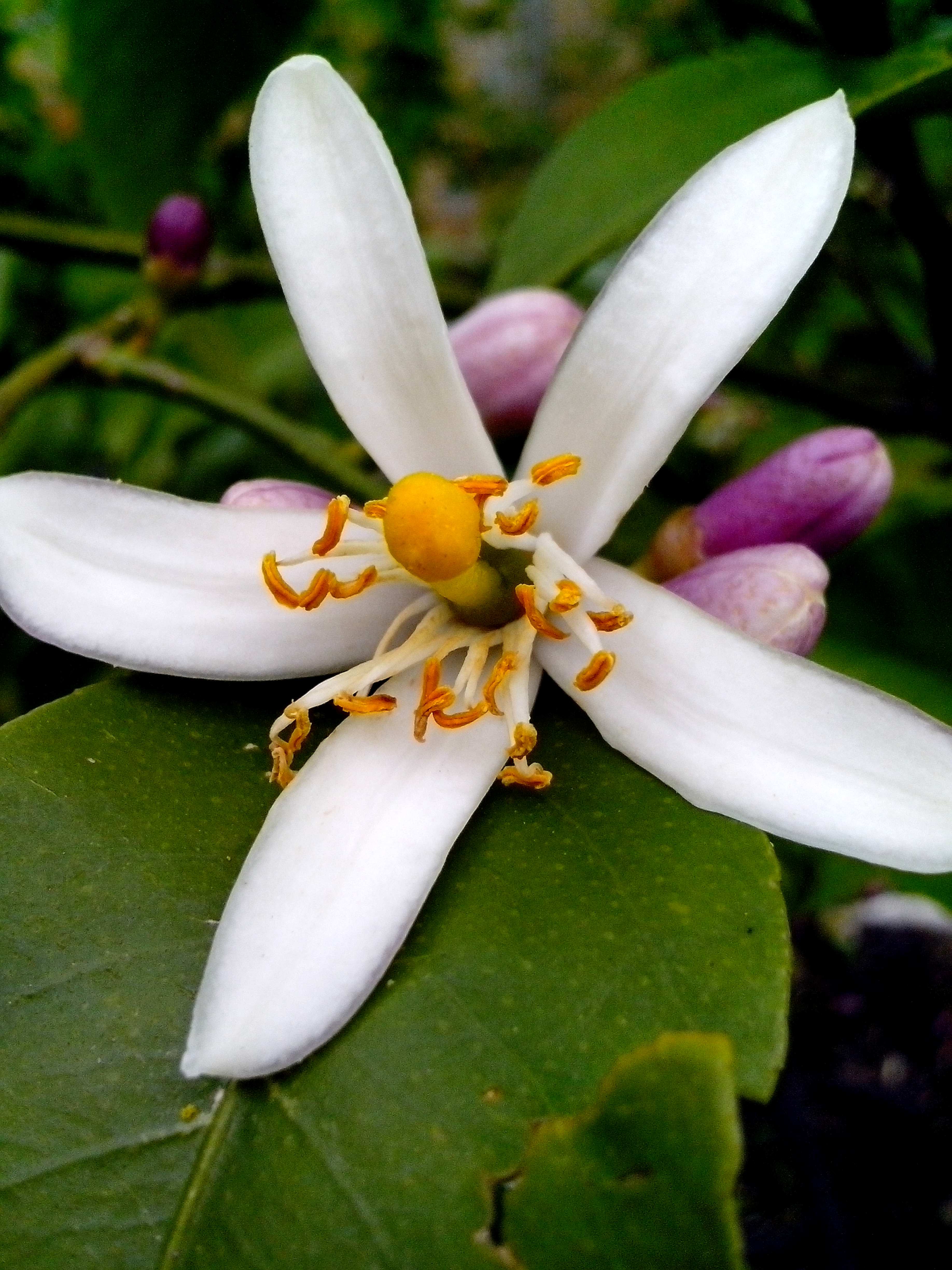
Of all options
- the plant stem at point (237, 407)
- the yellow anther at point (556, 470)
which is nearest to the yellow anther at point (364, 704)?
the yellow anther at point (556, 470)

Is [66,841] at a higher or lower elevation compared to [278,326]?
higher

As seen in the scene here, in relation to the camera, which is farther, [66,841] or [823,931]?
[823,931]

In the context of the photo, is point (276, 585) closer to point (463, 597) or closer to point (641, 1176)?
point (463, 597)

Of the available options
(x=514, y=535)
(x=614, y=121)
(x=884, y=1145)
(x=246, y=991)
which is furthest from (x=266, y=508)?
(x=884, y=1145)

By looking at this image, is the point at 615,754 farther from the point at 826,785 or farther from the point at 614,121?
the point at 614,121

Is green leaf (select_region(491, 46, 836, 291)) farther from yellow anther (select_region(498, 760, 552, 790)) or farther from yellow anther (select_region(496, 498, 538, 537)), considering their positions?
yellow anther (select_region(498, 760, 552, 790))

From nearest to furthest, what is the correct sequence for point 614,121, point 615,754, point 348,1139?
1. point 348,1139
2. point 615,754
3. point 614,121

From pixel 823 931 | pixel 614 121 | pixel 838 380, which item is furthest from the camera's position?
pixel 838 380
